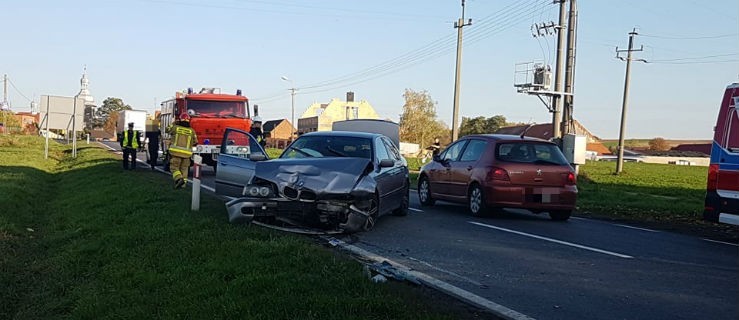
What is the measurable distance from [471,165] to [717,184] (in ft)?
13.3

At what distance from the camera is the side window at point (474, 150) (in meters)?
11.9

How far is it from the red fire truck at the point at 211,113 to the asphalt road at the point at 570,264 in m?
11.3

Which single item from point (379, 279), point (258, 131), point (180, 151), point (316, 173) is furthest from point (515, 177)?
point (258, 131)

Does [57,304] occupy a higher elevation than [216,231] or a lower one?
lower

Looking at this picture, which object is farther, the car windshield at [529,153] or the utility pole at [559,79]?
the utility pole at [559,79]

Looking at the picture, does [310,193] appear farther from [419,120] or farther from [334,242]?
[419,120]

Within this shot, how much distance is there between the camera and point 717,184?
9711mm

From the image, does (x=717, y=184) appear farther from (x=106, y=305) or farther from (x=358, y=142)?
(x=106, y=305)

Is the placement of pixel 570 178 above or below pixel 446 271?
above

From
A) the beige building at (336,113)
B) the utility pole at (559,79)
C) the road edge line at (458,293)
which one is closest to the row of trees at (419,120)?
the beige building at (336,113)

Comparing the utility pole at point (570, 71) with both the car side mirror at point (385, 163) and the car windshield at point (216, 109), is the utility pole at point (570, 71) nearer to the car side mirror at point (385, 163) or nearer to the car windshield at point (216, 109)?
the car windshield at point (216, 109)

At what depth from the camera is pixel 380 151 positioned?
412 inches

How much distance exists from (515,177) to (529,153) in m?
0.69

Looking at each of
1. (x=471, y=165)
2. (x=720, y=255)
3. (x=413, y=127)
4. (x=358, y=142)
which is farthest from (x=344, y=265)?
(x=413, y=127)
